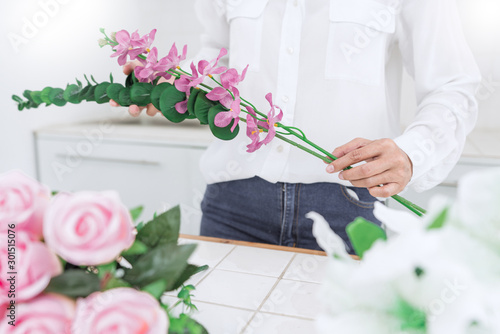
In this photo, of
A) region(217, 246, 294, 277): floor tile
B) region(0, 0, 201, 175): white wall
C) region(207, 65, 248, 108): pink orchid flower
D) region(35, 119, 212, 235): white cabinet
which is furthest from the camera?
region(35, 119, 212, 235): white cabinet

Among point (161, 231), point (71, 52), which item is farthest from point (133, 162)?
point (161, 231)

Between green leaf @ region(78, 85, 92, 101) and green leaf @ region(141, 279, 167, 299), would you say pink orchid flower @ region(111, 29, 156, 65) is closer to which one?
green leaf @ region(78, 85, 92, 101)

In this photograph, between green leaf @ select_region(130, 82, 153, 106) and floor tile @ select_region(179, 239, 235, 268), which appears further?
floor tile @ select_region(179, 239, 235, 268)

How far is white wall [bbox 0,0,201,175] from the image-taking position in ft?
5.76

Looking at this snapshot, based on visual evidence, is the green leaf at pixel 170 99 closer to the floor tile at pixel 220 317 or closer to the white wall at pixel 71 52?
the floor tile at pixel 220 317

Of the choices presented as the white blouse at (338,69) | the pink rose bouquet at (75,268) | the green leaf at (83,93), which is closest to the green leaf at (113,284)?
the pink rose bouquet at (75,268)

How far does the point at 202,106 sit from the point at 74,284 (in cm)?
29

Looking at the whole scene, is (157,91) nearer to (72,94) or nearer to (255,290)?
(72,94)

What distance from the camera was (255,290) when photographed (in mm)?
695

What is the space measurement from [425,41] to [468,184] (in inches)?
28.6

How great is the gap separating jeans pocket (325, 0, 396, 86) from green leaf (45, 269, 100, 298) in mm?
736

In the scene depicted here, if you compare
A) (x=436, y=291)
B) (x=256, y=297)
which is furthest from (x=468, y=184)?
(x=256, y=297)

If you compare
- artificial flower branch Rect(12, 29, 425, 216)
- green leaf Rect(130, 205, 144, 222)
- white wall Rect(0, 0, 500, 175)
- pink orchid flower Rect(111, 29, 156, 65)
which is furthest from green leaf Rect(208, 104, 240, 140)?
white wall Rect(0, 0, 500, 175)

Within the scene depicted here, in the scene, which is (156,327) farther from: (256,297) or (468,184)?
(256,297)
